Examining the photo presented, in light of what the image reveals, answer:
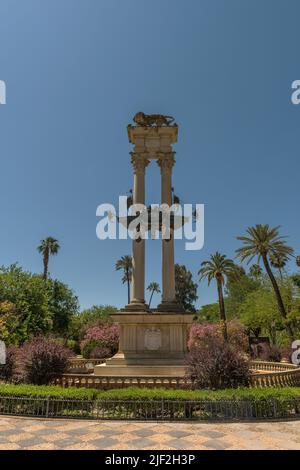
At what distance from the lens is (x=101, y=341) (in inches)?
1592

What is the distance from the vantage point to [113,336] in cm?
4388

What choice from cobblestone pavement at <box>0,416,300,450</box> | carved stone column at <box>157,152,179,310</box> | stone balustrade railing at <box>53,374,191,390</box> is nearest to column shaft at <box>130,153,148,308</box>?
carved stone column at <box>157,152,179,310</box>

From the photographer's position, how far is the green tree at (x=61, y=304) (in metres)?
55.1

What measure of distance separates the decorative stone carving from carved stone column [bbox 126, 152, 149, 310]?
1466mm

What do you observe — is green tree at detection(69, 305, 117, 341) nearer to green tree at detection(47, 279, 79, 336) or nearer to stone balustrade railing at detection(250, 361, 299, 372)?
green tree at detection(47, 279, 79, 336)

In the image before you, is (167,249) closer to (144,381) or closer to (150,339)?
(150,339)

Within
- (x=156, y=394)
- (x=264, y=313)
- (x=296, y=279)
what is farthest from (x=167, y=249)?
(x=296, y=279)

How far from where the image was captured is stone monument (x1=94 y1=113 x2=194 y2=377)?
692 inches

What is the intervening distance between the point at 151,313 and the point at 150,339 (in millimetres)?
1276

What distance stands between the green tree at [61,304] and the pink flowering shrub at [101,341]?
658 cm

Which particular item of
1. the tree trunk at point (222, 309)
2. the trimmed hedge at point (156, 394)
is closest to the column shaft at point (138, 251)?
the trimmed hedge at point (156, 394)

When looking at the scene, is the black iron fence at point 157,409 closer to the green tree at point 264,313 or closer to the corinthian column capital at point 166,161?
the corinthian column capital at point 166,161
